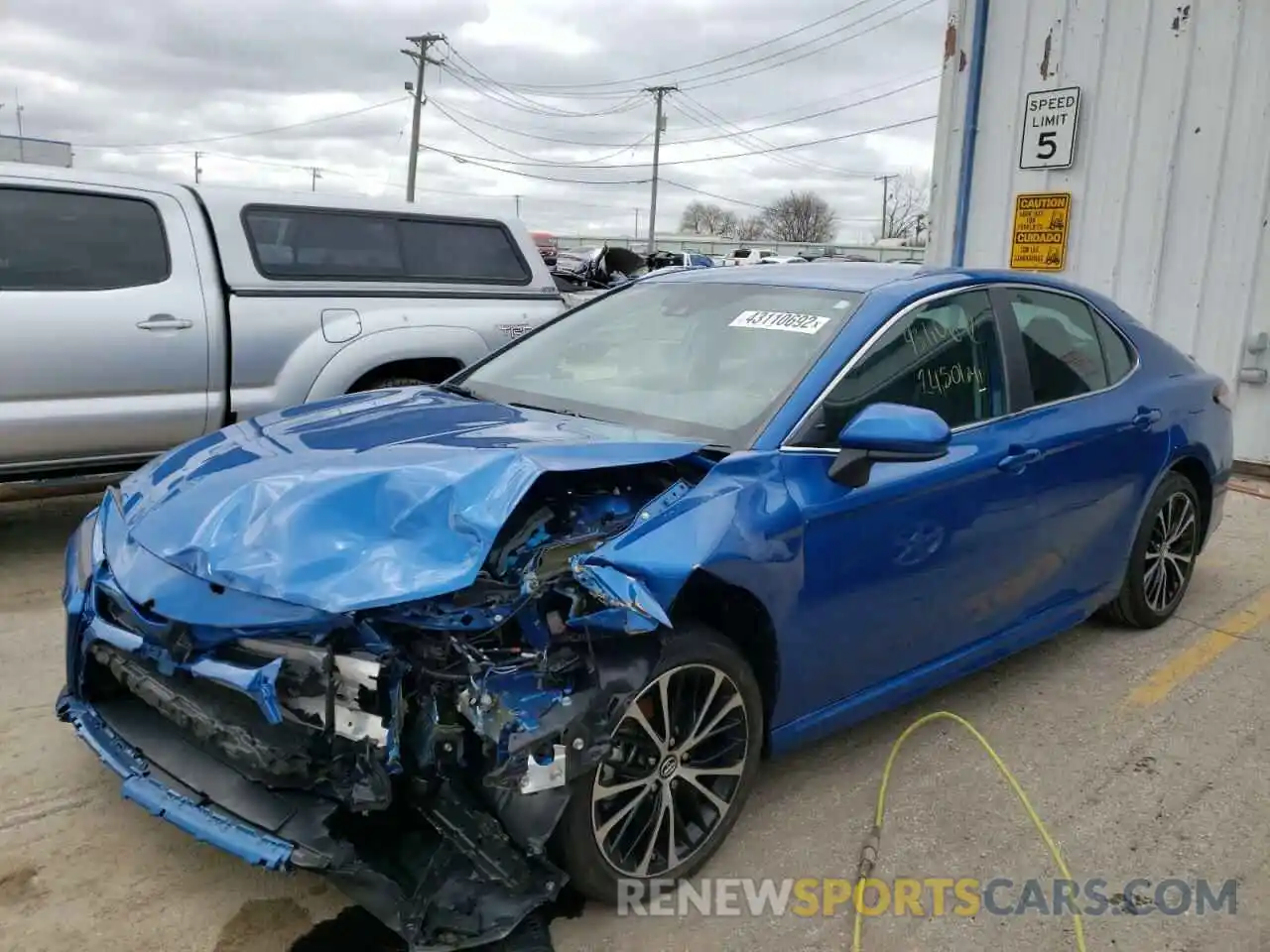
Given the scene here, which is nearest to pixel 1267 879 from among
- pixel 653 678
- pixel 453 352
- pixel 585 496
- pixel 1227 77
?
pixel 653 678

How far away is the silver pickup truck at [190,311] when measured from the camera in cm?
514

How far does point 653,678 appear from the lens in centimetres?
265

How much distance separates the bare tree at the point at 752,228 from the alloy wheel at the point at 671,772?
282 ft

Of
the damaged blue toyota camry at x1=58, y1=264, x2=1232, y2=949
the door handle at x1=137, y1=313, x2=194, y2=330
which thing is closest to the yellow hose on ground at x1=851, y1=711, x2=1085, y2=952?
the damaged blue toyota camry at x1=58, y1=264, x2=1232, y2=949

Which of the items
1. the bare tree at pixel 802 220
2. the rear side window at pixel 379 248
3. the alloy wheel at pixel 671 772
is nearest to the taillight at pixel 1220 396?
the alloy wheel at pixel 671 772

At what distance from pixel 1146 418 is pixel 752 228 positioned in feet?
299

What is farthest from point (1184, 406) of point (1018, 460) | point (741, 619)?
point (741, 619)

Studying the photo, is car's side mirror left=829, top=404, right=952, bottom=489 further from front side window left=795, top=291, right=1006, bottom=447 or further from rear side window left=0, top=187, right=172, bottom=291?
rear side window left=0, top=187, right=172, bottom=291

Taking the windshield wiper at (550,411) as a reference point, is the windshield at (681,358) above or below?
above

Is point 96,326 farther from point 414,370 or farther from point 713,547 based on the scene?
point 713,547

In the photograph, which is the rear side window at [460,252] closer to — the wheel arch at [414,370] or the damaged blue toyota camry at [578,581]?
the wheel arch at [414,370]

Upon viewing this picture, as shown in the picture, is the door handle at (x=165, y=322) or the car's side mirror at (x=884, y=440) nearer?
the car's side mirror at (x=884, y=440)

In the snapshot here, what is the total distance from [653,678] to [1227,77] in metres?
7.77

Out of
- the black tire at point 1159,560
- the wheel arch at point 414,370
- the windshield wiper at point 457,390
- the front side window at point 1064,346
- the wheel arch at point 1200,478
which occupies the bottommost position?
the black tire at point 1159,560
